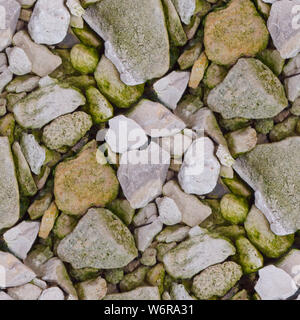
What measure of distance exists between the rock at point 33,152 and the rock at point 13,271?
1.02 feet

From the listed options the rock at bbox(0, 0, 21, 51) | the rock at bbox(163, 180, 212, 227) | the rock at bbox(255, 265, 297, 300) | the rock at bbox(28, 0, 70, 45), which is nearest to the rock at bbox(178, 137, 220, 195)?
the rock at bbox(163, 180, 212, 227)

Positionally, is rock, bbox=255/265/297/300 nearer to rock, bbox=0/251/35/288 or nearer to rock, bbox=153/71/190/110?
rock, bbox=153/71/190/110

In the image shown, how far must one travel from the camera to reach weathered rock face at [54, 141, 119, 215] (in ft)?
4.75

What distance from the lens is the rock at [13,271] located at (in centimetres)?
144

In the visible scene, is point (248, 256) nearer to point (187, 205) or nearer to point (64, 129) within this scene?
point (187, 205)

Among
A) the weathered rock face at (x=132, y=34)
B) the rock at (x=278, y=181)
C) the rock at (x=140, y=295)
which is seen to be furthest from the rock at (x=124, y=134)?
the rock at (x=140, y=295)

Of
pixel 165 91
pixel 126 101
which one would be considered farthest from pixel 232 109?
pixel 126 101

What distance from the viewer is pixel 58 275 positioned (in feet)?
4.78

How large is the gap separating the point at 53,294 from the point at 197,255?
517 millimetres

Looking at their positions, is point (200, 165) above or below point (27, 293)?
above

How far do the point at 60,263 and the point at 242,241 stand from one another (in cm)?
65

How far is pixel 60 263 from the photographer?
4.83 ft

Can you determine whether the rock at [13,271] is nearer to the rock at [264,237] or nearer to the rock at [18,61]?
the rock at [18,61]

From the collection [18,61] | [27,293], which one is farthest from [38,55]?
[27,293]
